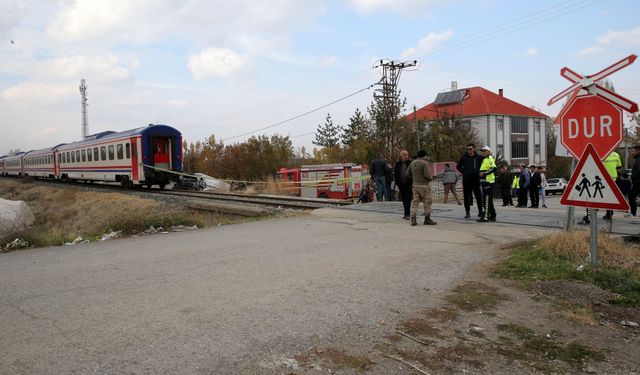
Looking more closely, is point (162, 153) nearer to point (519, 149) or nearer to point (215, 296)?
point (215, 296)

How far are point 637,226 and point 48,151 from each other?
40.1 m

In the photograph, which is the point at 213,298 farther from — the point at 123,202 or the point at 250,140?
the point at 250,140

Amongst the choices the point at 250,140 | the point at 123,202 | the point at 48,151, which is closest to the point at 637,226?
the point at 123,202

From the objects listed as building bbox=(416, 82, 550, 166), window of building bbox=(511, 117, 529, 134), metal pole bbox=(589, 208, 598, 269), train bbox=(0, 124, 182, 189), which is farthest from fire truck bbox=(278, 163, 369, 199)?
window of building bbox=(511, 117, 529, 134)

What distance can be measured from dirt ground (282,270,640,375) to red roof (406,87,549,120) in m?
54.3

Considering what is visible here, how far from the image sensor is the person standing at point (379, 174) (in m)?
15.7

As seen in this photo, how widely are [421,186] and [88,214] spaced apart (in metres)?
15.2

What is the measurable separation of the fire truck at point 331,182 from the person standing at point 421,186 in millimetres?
15513

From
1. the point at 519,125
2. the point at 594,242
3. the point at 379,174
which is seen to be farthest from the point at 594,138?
the point at 519,125

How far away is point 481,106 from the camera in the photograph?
58531 mm

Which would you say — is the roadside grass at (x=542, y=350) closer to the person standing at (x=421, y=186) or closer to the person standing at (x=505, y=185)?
the person standing at (x=421, y=186)

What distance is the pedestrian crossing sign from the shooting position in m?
5.33

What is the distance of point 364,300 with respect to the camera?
4.91 metres

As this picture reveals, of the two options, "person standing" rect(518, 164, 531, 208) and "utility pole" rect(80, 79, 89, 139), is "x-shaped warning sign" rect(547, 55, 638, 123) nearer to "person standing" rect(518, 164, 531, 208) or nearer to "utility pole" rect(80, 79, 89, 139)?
"person standing" rect(518, 164, 531, 208)
